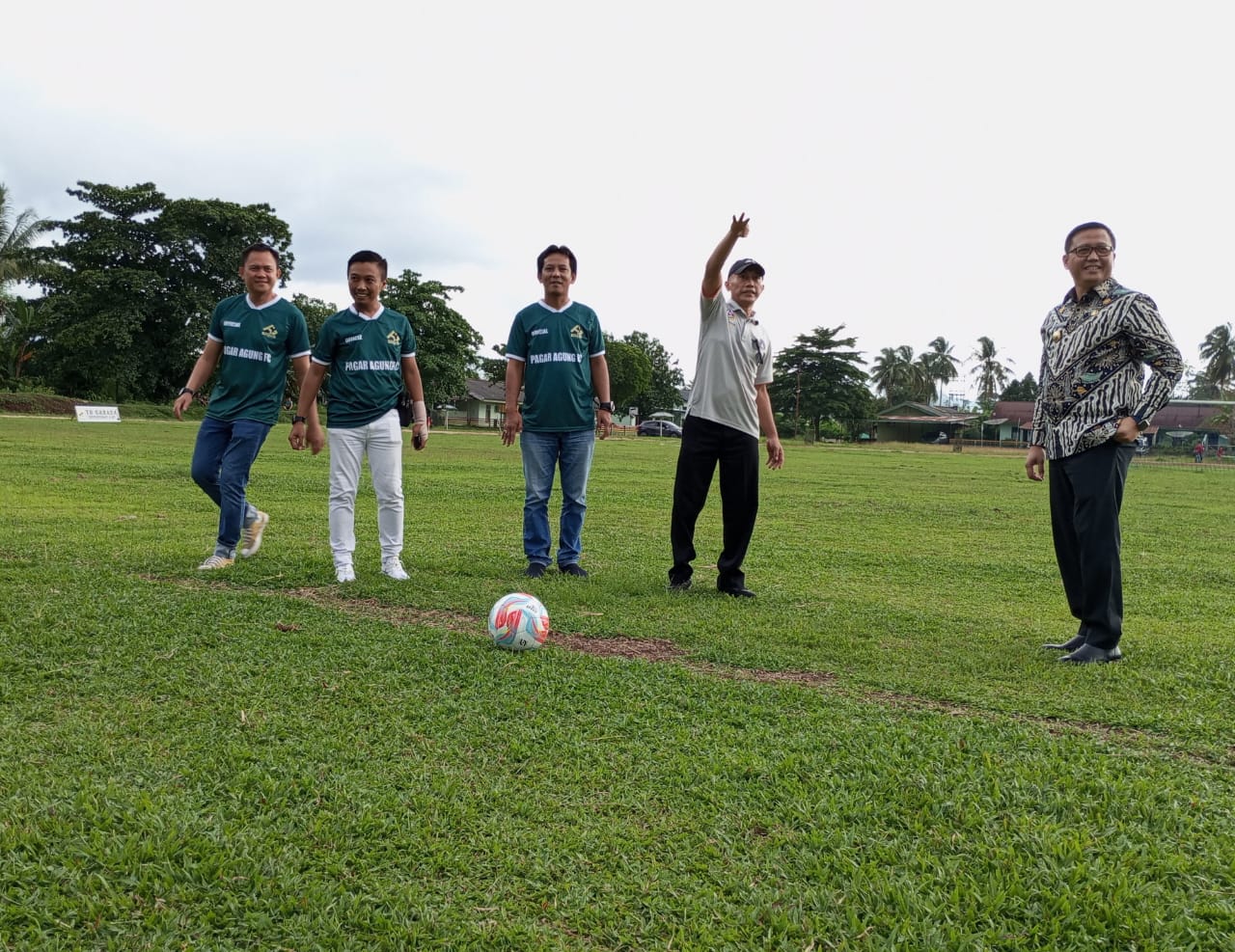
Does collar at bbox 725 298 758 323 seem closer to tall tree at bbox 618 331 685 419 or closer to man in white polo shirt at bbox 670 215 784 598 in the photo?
man in white polo shirt at bbox 670 215 784 598

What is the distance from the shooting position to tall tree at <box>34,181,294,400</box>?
43.5 meters

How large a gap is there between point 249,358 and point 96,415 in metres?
33.1

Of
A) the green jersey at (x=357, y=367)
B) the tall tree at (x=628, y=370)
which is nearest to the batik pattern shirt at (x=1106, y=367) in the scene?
the green jersey at (x=357, y=367)

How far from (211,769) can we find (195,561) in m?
3.65

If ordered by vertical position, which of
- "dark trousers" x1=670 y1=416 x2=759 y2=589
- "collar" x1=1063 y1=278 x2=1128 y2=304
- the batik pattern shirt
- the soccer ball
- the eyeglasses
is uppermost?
the eyeglasses

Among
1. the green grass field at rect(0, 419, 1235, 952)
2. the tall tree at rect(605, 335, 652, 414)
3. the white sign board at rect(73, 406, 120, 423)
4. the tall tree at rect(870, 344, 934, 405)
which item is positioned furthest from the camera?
the tall tree at rect(870, 344, 934, 405)

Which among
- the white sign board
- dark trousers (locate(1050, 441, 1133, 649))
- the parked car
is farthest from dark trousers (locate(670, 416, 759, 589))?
the parked car

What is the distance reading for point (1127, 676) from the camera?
12.6ft

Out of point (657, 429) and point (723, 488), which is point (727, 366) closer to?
point (723, 488)

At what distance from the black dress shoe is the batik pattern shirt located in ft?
3.19

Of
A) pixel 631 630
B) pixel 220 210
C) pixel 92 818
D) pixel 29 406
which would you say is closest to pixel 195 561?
pixel 631 630

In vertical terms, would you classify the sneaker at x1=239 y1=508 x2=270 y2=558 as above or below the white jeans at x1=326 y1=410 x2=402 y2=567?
below

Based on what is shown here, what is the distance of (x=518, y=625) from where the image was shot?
4016mm

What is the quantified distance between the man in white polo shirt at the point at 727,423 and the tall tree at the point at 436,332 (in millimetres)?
47502
